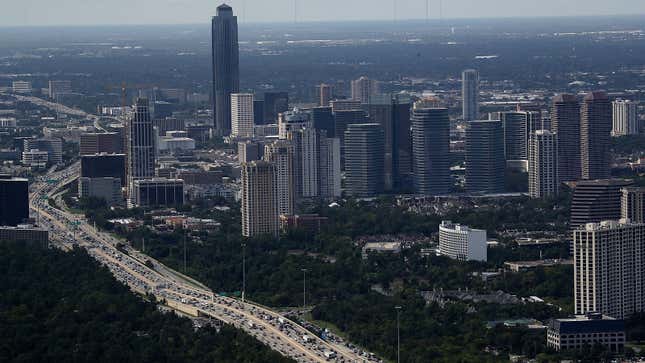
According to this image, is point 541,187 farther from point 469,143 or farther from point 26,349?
point 26,349

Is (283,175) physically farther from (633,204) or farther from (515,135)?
(515,135)

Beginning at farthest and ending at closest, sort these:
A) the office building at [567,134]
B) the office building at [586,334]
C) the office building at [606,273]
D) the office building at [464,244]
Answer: the office building at [567,134]
the office building at [464,244]
the office building at [606,273]
the office building at [586,334]

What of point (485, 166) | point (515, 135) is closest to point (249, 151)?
point (515, 135)

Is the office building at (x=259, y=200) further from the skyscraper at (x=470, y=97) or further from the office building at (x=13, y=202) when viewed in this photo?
the skyscraper at (x=470, y=97)

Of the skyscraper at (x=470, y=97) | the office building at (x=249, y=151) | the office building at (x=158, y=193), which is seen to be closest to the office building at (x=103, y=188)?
the office building at (x=158, y=193)

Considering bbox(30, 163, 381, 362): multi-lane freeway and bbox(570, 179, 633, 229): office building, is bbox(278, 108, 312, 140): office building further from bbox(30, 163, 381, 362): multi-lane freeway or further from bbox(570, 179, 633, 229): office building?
bbox(570, 179, 633, 229): office building

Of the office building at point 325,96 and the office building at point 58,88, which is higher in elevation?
the office building at point 325,96

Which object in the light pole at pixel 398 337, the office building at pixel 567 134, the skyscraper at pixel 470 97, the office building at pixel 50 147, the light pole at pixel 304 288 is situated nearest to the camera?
the light pole at pixel 398 337
